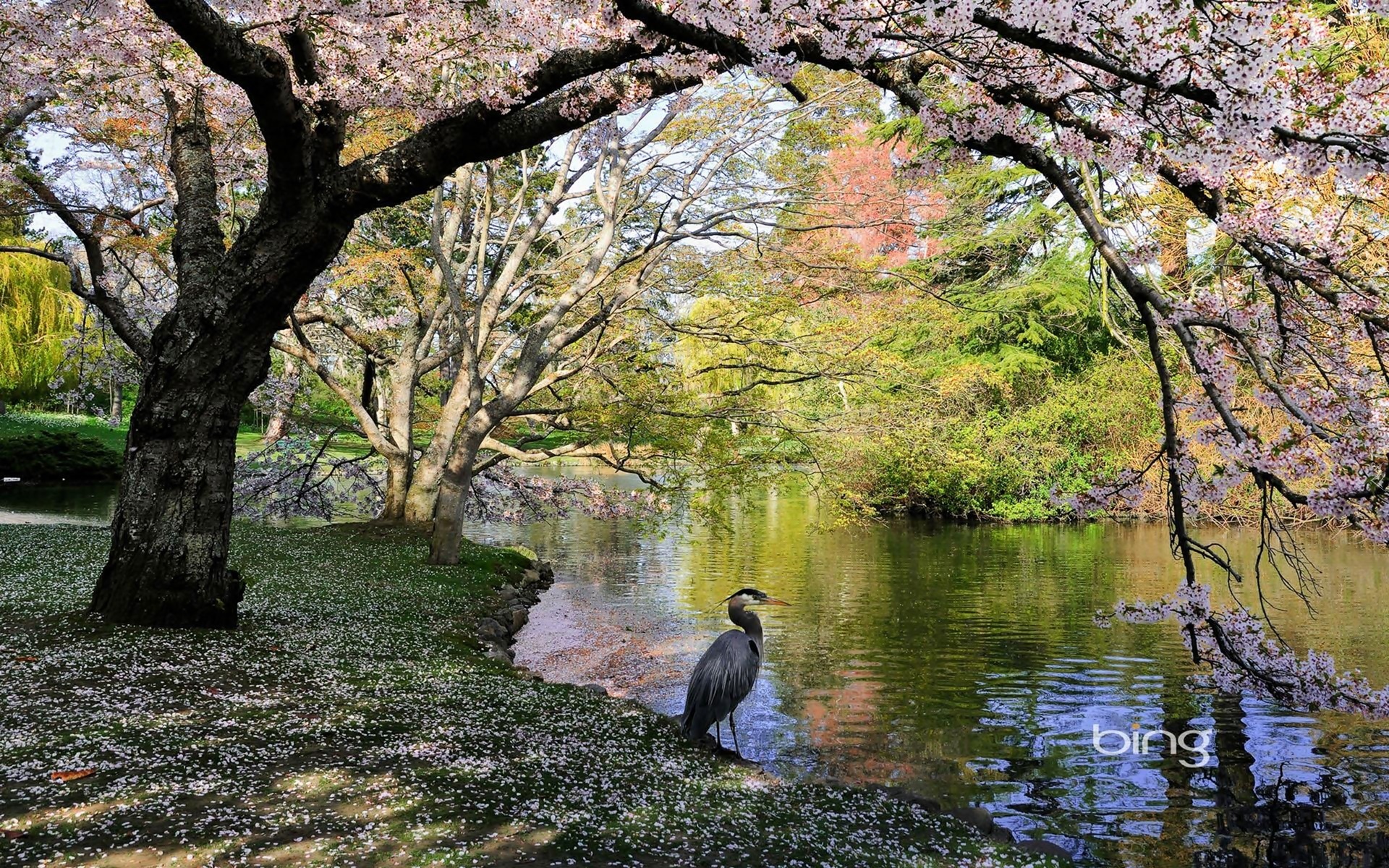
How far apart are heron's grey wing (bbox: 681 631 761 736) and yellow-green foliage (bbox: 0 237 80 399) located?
3638 centimetres

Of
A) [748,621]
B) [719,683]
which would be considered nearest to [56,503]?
[748,621]

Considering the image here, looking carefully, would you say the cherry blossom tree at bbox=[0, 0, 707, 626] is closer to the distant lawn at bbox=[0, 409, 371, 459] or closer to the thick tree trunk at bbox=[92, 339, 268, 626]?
the thick tree trunk at bbox=[92, 339, 268, 626]

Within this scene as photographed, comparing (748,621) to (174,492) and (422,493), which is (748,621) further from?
(422,493)

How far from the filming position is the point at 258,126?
8.95 metres

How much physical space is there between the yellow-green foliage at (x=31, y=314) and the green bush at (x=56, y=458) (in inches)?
105

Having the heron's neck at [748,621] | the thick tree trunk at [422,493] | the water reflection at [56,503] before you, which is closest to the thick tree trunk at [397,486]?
the thick tree trunk at [422,493]

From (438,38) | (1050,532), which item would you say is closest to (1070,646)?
(438,38)

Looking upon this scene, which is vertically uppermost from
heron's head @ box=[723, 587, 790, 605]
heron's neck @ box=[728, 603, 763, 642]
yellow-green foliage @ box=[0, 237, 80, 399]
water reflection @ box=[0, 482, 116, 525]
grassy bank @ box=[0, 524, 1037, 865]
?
yellow-green foliage @ box=[0, 237, 80, 399]

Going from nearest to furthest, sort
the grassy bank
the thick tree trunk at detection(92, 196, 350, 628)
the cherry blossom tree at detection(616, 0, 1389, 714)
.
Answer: the grassy bank < the cherry blossom tree at detection(616, 0, 1389, 714) < the thick tree trunk at detection(92, 196, 350, 628)

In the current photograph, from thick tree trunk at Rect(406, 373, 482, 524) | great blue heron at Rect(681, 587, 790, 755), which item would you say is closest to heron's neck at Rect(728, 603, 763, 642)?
great blue heron at Rect(681, 587, 790, 755)

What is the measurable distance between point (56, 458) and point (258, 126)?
36.0 meters

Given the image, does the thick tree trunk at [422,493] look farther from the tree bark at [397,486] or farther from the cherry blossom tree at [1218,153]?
the cherry blossom tree at [1218,153]

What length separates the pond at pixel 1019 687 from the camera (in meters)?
7.55

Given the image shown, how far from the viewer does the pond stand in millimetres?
7547
